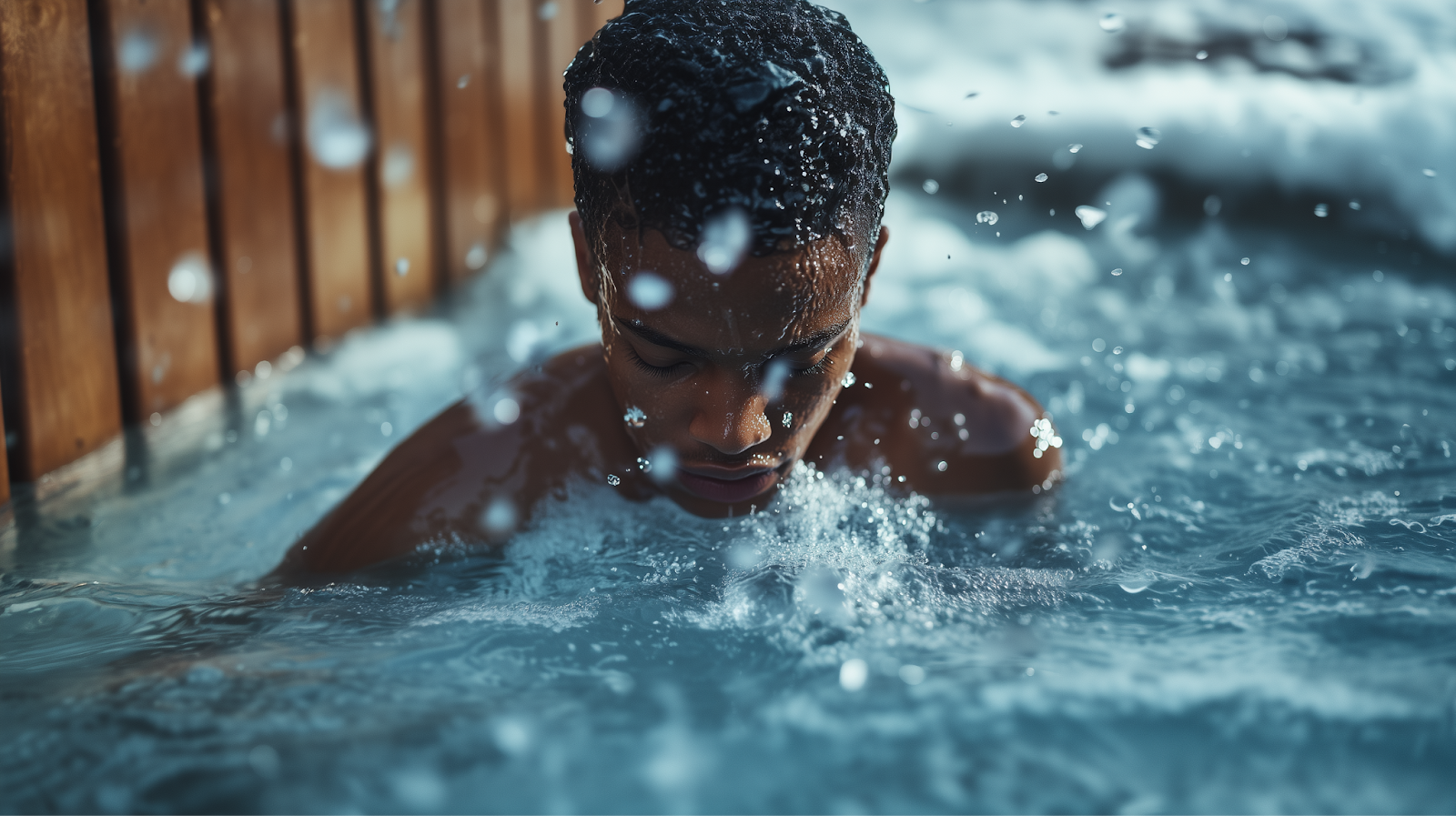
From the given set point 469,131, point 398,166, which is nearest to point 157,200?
point 398,166

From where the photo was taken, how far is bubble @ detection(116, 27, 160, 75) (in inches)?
91.3

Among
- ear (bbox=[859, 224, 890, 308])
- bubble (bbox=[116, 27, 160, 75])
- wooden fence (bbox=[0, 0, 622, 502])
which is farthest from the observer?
bubble (bbox=[116, 27, 160, 75])

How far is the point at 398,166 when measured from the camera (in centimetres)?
335

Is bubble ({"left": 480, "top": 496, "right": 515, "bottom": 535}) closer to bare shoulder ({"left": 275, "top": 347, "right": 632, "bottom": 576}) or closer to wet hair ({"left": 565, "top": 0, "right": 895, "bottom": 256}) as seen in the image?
bare shoulder ({"left": 275, "top": 347, "right": 632, "bottom": 576})

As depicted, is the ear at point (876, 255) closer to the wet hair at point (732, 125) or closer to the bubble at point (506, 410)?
the wet hair at point (732, 125)

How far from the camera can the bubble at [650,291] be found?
1.41 metres

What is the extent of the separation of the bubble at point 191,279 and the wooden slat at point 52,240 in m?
0.22

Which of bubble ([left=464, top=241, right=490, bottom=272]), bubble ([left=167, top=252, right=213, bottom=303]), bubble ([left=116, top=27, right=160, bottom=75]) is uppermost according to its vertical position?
bubble ([left=116, top=27, right=160, bottom=75])

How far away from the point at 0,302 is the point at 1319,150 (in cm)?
436

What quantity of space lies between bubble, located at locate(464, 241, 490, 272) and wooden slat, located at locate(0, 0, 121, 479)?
1.49 meters

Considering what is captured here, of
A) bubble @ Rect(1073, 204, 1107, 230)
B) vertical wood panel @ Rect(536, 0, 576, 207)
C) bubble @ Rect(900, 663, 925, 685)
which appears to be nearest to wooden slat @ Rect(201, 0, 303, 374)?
vertical wood panel @ Rect(536, 0, 576, 207)

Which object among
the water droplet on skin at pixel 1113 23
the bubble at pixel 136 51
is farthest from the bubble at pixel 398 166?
the water droplet on skin at pixel 1113 23

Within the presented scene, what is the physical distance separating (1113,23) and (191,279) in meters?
4.30

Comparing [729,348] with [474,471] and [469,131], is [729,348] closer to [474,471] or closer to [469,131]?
[474,471]
